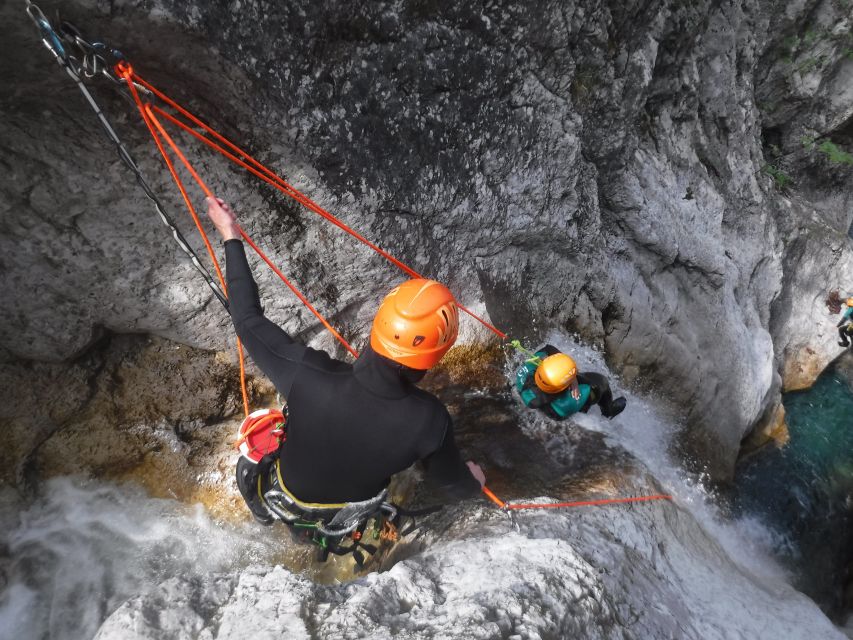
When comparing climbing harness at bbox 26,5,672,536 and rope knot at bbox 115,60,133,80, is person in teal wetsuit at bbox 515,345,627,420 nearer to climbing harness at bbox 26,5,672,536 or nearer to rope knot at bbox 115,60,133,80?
climbing harness at bbox 26,5,672,536

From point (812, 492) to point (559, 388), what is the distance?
6.07 m

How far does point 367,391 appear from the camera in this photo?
1862mm

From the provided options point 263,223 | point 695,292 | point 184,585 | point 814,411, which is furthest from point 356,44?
point 814,411

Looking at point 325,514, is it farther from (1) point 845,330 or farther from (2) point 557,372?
(1) point 845,330

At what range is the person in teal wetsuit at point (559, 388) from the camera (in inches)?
152

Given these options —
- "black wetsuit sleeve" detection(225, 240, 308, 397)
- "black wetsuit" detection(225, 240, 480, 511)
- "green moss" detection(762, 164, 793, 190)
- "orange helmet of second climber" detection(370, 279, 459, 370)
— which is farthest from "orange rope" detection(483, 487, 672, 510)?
"green moss" detection(762, 164, 793, 190)

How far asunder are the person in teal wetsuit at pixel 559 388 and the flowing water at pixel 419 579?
29 centimetres

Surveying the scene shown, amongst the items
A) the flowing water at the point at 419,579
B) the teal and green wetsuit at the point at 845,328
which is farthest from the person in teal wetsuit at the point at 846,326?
the flowing water at the point at 419,579

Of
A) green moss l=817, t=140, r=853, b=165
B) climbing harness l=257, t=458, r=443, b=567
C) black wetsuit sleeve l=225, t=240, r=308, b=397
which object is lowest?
climbing harness l=257, t=458, r=443, b=567

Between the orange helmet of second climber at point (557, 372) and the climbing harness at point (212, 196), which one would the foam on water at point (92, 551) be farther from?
the orange helmet of second climber at point (557, 372)

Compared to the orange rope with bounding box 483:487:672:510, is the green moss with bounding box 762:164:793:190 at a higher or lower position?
higher

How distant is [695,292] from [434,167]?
4.40m

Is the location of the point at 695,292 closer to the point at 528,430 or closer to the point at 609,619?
the point at 528,430

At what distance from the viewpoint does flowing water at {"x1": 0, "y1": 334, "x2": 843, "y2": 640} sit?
1.78 m
